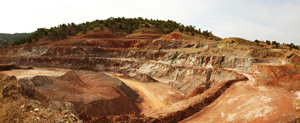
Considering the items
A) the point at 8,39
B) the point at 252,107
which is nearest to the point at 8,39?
the point at 8,39

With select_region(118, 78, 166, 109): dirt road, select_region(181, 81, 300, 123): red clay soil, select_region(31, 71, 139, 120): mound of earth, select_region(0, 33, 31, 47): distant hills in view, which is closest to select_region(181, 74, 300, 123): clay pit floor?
select_region(181, 81, 300, 123): red clay soil

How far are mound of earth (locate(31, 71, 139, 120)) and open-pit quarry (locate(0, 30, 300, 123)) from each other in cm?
7

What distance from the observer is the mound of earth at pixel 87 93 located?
508 inches

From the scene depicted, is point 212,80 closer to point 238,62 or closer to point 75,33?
point 238,62

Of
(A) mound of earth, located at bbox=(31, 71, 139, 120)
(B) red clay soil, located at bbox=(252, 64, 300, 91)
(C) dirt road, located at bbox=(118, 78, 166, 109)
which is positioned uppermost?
(B) red clay soil, located at bbox=(252, 64, 300, 91)

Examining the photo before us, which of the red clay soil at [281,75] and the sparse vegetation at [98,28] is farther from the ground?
the sparse vegetation at [98,28]

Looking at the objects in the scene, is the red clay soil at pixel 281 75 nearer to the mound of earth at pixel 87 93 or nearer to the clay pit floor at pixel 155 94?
the clay pit floor at pixel 155 94

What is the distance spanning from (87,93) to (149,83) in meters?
11.5

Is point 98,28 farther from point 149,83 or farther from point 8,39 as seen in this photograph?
point 8,39

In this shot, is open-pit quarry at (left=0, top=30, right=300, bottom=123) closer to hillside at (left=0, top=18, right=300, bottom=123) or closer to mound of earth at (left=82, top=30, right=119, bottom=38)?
hillside at (left=0, top=18, right=300, bottom=123)

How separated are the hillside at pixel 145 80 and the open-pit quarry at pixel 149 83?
0.06 m

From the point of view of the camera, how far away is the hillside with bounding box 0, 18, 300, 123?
10695 millimetres

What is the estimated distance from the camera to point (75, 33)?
163 feet

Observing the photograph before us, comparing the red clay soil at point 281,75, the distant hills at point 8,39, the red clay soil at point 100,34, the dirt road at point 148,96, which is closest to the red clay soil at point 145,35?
the red clay soil at point 100,34
